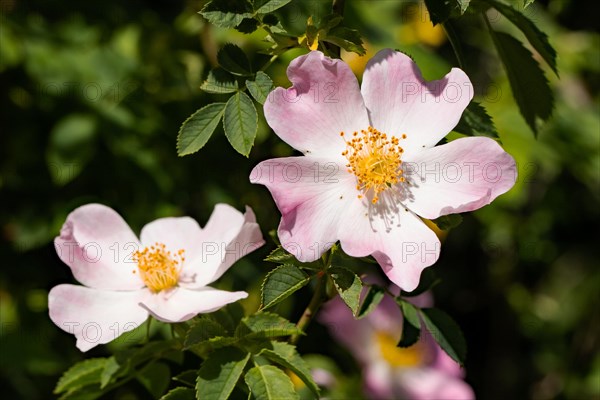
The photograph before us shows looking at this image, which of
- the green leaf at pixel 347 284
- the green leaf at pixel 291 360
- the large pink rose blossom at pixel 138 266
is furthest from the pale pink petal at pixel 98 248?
the green leaf at pixel 347 284

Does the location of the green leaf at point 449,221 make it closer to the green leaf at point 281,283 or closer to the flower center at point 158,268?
the green leaf at point 281,283

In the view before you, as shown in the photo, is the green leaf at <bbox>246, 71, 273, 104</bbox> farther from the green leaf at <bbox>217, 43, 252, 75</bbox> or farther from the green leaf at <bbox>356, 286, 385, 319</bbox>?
the green leaf at <bbox>356, 286, 385, 319</bbox>

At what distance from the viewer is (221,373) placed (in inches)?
53.2

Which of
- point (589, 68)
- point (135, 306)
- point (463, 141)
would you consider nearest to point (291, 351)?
point (135, 306)

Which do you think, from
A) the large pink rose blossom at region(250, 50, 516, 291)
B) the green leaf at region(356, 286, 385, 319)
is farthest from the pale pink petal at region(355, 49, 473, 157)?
the green leaf at region(356, 286, 385, 319)

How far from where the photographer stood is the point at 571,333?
3.38 meters

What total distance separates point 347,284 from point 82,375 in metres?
0.54

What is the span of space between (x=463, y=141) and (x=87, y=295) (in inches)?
Result: 26.7

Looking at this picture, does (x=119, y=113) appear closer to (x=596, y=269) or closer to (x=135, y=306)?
(x=135, y=306)

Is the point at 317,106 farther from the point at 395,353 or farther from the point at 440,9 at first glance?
the point at 395,353

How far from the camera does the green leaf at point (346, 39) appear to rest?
1337 millimetres

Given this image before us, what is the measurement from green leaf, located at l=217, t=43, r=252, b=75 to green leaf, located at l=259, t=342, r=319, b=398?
0.44 m

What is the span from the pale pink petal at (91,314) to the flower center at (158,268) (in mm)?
62

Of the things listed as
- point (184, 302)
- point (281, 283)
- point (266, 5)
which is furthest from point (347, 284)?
point (266, 5)
